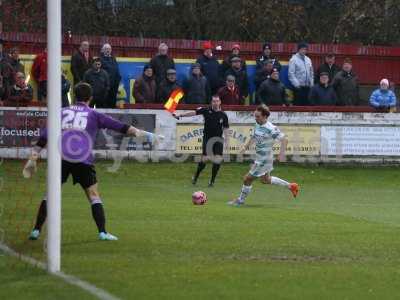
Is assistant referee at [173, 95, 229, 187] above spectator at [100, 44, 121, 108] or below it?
below

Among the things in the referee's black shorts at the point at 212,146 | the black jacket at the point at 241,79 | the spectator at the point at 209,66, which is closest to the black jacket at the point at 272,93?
the black jacket at the point at 241,79

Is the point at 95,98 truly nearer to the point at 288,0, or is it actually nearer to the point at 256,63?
the point at 256,63

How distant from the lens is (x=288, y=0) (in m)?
36.6

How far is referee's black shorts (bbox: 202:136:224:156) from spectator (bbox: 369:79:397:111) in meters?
5.86

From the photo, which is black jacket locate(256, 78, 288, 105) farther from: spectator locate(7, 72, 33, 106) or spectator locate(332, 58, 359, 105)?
spectator locate(7, 72, 33, 106)

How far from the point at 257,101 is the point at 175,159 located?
2961 millimetres

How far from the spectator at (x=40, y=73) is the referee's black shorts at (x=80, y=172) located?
12764mm

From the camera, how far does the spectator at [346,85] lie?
29.0 metres

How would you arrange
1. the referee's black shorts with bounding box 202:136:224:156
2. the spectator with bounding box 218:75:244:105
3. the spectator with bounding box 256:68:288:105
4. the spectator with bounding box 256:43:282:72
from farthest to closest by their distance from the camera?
the spectator with bounding box 256:43:282:72 → the spectator with bounding box 256:68:288:105 → the spectator with bounding box 218:75:244:105 → the referee's black shorts with bounding box 202:136:224:156

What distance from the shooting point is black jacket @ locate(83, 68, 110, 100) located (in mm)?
25641

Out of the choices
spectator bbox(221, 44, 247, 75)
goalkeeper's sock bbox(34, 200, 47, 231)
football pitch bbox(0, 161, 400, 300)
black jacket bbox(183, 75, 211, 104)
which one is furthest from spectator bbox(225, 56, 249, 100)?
goalkeeper's sock bbox(34, 200, 47, 231)

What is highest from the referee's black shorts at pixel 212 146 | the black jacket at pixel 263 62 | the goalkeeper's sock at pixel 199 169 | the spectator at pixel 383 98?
the black jacket at pixel 263 62

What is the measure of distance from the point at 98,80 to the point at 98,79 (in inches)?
1.5

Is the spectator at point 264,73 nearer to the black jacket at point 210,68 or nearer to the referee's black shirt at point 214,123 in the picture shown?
the black jacket at point 210,68
